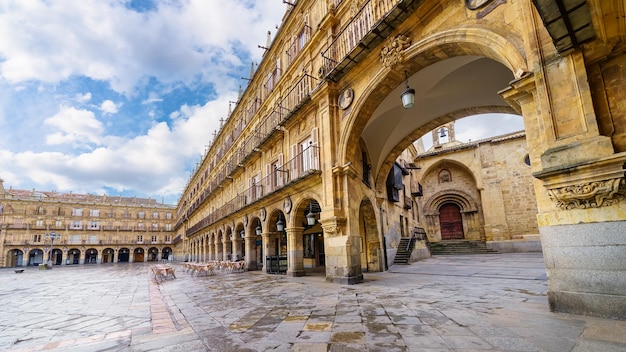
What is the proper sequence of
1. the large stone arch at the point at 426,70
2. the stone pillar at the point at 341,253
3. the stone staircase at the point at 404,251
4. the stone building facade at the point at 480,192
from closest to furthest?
the large stone arch at the point at 426,70 < the stone pillar at the point at 341,253 < the stone staircase at the point at 404,251 < the stone building facade at the point at 480,192

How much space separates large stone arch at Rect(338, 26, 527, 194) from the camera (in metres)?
5.00

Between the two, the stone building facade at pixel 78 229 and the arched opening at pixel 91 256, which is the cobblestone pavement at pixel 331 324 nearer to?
the stone building facade at pixel 78 229

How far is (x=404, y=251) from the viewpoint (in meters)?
15.4

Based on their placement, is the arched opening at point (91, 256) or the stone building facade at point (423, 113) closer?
the stone building facade at point (423, 113)

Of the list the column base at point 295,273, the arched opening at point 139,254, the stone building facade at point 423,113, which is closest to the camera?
the stone building facade at point 423,113

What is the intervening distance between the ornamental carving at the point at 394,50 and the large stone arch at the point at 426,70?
0.14 metres

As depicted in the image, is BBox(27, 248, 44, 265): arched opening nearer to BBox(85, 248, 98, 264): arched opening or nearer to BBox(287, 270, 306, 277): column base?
BBox(85, 248, 98, 264): arched opening

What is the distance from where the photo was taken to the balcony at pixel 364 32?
22.8 ft

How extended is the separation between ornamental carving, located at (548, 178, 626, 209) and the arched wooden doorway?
20698 mm

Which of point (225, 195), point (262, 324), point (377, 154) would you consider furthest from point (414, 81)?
point (225, 195)

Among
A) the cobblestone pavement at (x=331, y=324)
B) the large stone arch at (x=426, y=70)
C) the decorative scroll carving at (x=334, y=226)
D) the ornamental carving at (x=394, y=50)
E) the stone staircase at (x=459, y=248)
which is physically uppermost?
the ornamental carving at (x=394, y=50)

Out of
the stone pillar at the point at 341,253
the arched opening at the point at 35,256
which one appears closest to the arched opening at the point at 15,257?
the arched opening at the point at 35,256

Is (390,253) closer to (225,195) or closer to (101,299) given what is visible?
(101,299)

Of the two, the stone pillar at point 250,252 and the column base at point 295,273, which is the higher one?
the stone pillar at point 250,252
